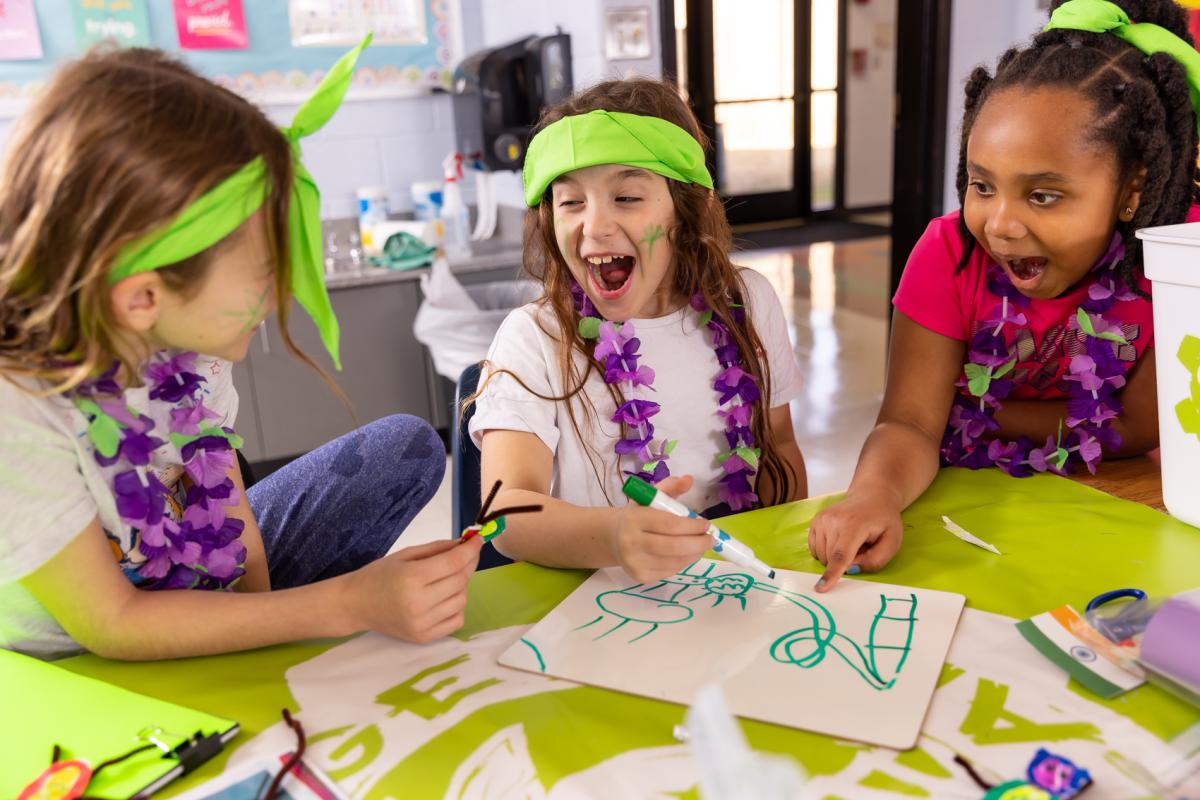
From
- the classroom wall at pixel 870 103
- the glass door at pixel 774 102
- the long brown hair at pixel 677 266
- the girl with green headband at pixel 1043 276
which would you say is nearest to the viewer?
the girl with green headband at pixel 1043 276

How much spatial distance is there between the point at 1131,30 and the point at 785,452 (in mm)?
681

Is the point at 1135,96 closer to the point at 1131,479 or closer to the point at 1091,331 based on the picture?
the point at 1091,331

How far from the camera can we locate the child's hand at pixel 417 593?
0.82m

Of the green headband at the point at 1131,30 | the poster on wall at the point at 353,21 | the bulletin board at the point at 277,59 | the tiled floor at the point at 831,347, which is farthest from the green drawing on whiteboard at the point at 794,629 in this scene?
the poster on wall at the point at 353,21

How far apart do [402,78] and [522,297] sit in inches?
42.9

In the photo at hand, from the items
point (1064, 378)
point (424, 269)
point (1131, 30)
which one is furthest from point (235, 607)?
point (424, 269)

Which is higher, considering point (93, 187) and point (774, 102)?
point (93, 187)

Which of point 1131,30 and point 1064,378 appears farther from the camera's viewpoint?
point 1064,378

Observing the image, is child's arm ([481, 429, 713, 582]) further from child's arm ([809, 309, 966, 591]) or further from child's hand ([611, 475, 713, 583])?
child's arm ([809, 309, 966, 591])

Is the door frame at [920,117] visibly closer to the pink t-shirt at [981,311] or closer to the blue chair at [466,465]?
the pink t-shirt at [981,311]

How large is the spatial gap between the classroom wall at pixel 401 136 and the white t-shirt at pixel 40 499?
239 centimetres

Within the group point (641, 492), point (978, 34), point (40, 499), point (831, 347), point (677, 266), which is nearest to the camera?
point (40, 499)

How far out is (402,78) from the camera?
322 cm

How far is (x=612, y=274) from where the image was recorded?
135 centimetres
